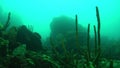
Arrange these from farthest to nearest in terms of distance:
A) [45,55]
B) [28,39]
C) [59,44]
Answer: [59,44]
[28,39]
[45,55]

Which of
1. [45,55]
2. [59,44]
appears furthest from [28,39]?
[59,44]

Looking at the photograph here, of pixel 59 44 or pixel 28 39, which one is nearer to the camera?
pixel 28 39

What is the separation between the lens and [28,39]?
10.0 m

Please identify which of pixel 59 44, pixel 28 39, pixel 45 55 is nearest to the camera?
pixel 45 55

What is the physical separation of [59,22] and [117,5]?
79128mm

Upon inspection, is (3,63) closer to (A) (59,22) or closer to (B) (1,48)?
(B) (1,48)

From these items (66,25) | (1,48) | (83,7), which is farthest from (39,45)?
(83,7)

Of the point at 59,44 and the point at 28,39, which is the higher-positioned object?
the point at 28,39

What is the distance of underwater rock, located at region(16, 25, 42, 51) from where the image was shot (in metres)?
9.97

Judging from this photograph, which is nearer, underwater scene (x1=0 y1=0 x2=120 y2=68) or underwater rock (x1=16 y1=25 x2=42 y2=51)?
underwater scene (x1=0 y1=0 x2=120 y2=68)

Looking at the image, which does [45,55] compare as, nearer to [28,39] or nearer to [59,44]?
[28,39]

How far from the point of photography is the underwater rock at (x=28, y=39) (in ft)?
32.7

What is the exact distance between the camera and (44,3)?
125062 millimetres

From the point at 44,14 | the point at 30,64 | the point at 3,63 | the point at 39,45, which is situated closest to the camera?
the point at 3,63
